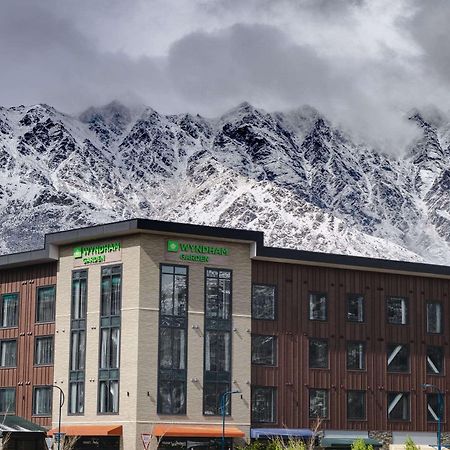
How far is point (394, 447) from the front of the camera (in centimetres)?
10125

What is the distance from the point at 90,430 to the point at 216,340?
1181 centimetres

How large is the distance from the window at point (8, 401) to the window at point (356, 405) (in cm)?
2779

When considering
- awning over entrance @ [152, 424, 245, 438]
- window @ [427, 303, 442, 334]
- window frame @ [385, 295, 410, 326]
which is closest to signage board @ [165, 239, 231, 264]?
awning over entrance @ [152, 424, 245, 438]

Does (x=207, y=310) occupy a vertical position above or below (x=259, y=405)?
above

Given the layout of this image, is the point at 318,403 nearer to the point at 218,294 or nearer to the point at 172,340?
the point at 218,294

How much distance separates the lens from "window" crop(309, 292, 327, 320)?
109 m

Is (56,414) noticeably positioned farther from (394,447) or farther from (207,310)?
(394,447)

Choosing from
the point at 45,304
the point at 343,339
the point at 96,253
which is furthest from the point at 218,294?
the point at 45,304

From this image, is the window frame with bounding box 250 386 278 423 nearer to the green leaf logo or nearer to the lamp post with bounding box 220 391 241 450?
the lamp post with bounding box 220 391 241 450

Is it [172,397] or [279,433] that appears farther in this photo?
[279,433]

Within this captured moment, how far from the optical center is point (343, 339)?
110 metres

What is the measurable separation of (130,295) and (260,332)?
11.2 meters

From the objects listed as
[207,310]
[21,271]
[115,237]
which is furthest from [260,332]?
[21,271]

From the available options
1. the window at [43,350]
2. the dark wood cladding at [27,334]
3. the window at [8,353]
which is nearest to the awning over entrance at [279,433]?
the dark wood cladding at [27,334]
